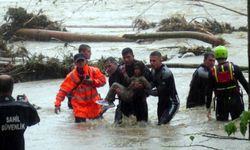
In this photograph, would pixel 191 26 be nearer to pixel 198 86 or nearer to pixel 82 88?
pixel 198 86

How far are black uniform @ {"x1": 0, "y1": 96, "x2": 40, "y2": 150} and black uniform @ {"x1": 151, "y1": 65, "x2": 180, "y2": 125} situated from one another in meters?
4.78

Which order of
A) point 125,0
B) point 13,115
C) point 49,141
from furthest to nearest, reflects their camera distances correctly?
point 125,0, point 49,141, point 13,115

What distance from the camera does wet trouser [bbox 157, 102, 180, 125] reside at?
11.3m

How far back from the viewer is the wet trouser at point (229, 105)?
426 inches

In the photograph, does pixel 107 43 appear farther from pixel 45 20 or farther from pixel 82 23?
pixel 82 23

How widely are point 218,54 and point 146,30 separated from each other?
1645 cm

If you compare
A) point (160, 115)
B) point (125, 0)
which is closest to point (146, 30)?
point (125, 0)

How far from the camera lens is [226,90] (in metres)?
10.8

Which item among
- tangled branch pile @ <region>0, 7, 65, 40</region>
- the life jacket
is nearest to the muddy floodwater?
the life jacket

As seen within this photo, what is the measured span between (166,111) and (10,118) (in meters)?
5.28

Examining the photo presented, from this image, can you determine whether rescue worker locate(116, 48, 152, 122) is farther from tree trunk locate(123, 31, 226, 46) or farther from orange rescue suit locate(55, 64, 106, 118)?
tree trunk locate(123, 31, 226, 46)

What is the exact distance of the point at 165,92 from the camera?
11.2m

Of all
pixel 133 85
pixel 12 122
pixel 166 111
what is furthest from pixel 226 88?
pixel 12 122

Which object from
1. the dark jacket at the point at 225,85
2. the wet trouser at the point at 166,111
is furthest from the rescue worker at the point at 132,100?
the dark jacket at the point at 225,85
